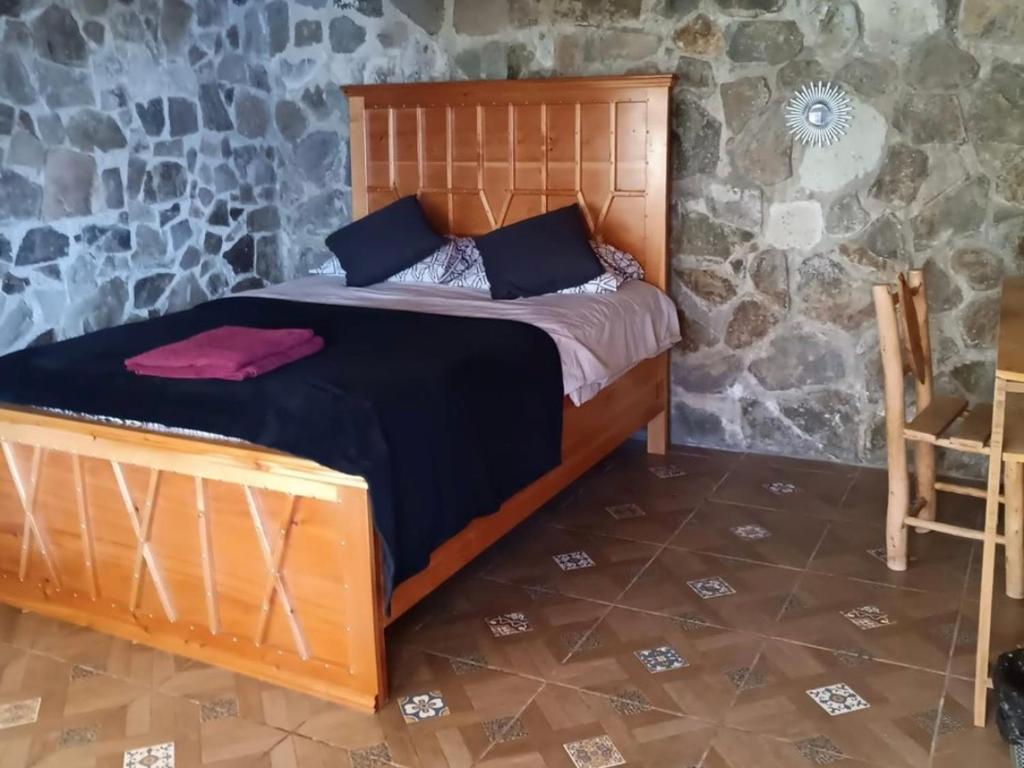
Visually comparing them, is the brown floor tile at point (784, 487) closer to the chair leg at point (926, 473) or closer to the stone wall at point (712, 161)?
the stone wall at point (712, 161)

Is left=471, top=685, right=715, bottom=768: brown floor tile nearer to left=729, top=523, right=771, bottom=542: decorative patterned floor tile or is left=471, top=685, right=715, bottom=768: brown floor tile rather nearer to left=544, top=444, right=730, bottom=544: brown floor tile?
left=544, top=444, right=730, bottom=544: brown floor tile

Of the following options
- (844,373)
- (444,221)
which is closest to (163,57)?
(444,221)

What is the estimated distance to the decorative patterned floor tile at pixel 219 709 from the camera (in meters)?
2.47

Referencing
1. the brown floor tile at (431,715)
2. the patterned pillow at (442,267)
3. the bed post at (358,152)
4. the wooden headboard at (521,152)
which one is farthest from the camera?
the bed post at (358,152)

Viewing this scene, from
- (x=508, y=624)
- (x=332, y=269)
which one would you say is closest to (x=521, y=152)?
(x=332, y=269)

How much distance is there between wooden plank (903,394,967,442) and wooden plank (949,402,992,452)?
0.05m

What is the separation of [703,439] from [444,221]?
5.24 ft

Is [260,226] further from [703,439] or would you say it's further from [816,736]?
[816,736]

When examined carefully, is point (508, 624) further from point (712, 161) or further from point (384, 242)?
point (712, 161)

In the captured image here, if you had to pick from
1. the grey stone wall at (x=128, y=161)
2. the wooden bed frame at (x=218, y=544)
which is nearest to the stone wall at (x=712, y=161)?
the grey stone wall at (x=128, y=161)

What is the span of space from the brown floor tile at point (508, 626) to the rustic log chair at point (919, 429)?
104 cm

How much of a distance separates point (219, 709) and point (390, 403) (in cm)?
90

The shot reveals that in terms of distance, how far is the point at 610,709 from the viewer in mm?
2471

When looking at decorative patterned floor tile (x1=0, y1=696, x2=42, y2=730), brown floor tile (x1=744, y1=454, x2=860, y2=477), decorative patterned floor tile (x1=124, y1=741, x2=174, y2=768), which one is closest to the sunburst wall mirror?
brown floor tile (x1=744, y1=454, x2=860, y2=477)
